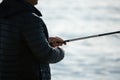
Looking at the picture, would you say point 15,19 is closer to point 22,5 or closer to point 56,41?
point 22,5

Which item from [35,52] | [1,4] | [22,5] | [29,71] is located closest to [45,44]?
[35,52]

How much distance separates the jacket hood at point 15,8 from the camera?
540cm

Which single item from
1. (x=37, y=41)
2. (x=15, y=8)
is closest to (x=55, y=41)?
(x=37, y=41)

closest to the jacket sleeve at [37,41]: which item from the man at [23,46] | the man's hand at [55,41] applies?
the man at [23,46]

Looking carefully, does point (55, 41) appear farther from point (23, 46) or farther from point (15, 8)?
point (15, 8)

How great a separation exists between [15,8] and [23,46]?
0.77 m

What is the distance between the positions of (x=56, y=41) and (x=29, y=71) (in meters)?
1.24

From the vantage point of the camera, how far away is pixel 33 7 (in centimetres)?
555

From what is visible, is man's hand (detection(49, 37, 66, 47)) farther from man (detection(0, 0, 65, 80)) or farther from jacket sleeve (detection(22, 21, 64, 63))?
jacket sleeve (detection(22, 21, 64, 63))

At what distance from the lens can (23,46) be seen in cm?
531

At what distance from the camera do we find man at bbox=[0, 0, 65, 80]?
5.17 meters

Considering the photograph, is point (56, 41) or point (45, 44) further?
point (56, 41)

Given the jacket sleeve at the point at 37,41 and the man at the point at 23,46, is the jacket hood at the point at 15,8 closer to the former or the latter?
the man at the point at 23,46

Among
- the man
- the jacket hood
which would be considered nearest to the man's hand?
the man
